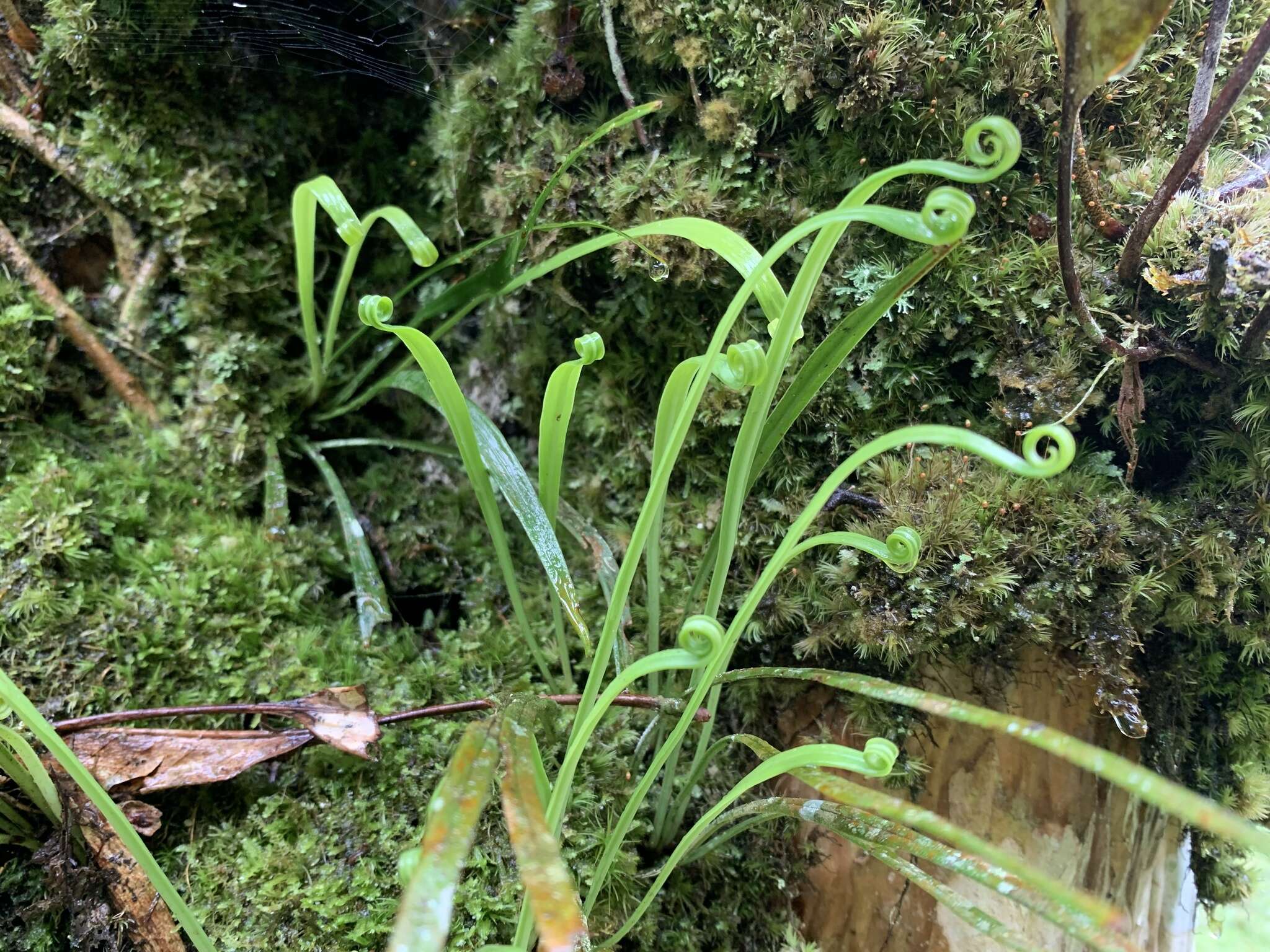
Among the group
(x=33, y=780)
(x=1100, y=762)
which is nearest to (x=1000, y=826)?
(x=1100, y=762)

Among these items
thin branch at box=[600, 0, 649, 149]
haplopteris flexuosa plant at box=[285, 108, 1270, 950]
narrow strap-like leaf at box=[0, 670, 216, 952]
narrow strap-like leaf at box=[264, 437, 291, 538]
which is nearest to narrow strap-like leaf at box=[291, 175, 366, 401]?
narrow strap-like leaf at box=[264, 437, 291, 538]

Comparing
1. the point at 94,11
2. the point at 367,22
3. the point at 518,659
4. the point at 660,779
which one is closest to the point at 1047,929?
the point at 660,779

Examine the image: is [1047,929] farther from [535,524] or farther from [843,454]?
[535,524]

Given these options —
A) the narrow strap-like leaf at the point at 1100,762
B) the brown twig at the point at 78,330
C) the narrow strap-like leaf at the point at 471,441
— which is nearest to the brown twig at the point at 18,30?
the brown twig at the point at 78,330

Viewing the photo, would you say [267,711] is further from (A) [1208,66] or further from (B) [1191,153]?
(A) [1208,66]

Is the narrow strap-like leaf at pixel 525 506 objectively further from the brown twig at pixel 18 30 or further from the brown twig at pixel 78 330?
the brown twig at pixel 18 30

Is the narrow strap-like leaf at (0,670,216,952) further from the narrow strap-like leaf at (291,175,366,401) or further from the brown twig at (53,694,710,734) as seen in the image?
the narrow strap-like leaf at (291,175,366,401)
